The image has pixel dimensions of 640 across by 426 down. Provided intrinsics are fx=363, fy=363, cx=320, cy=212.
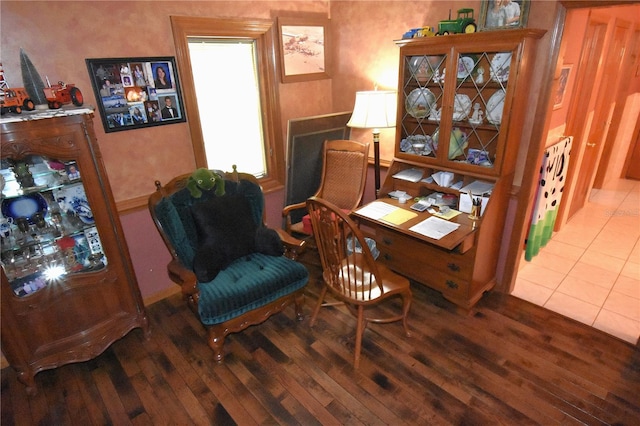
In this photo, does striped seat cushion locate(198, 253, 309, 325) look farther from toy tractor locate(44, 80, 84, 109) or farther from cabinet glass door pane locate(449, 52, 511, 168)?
cabinet glass door pane locate(449, 52, 511, 168)

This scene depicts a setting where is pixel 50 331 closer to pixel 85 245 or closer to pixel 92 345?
pixel 92 345

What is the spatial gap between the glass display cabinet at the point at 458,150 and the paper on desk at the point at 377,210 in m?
0.06

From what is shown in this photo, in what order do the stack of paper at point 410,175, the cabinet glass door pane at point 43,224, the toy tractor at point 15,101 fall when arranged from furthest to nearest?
the stack of paper at point 410,175, the cabinet glass door pane at point 43,224, the toy tractor at point 15,101

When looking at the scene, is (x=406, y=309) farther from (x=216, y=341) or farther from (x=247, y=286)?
(x=216, y=341)

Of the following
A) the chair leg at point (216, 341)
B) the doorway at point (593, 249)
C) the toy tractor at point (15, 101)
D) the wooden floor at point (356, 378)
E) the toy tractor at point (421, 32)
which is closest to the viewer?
the toy tractor at point (15, 101)

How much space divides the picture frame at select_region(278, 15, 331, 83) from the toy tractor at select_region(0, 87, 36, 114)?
1.83m

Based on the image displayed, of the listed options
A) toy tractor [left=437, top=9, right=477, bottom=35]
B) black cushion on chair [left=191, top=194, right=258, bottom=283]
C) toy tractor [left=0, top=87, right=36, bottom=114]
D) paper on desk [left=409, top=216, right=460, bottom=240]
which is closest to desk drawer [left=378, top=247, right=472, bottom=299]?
paper on desk [left=409, top=216, right=460, bottom=240]

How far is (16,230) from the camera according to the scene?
2121 millimetres

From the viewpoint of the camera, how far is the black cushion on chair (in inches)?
92.8

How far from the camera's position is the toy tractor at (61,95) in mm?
1973

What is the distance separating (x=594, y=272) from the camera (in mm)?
3127

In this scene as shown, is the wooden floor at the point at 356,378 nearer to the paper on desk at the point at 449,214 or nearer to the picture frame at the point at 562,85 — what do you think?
the paper on desk at the point at 449,214

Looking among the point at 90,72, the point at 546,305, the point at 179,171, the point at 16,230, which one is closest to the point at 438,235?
the point at 546,305

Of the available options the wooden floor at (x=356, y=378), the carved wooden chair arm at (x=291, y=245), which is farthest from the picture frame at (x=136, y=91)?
the wooden floor at (x=356, y=378)
